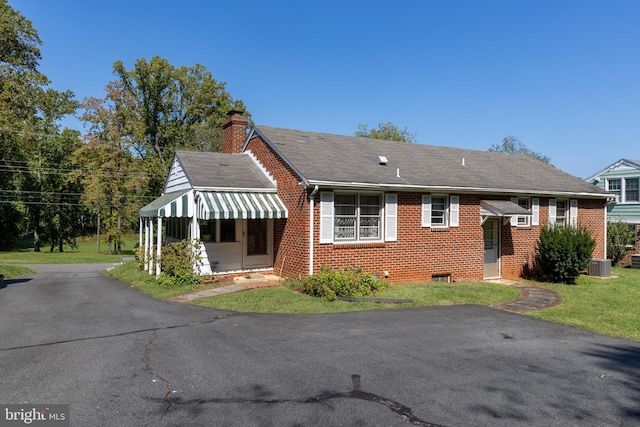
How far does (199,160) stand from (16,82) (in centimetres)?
2217

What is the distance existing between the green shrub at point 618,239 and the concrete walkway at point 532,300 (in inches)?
391

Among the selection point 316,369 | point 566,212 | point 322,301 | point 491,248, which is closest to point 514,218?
→ point 491,248

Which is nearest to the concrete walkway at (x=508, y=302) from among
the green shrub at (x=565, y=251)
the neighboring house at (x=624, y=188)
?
the green shrub at (x=565, y=251)

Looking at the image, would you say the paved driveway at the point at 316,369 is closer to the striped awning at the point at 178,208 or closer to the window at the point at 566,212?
the striped awning at the point at 178,208

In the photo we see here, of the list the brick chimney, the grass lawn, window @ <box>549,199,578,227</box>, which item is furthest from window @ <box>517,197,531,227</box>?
the brick chimney

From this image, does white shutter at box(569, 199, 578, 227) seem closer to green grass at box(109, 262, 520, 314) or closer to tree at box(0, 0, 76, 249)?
green grass at box(109, 262, 520, 314)

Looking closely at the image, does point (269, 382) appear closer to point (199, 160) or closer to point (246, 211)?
point (246, 211)

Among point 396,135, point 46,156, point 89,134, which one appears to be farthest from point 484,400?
point 396,135

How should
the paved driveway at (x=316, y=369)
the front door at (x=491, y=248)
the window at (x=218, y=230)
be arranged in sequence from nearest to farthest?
1. the paved driveway at (x=316, y=369)
2. the window at (x=218, y=230)
3. the front door at (x=491, y=248)

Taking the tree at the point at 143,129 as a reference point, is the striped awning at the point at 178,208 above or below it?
below

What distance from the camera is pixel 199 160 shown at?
52.9 ft

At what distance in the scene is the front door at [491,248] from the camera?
16156 mm

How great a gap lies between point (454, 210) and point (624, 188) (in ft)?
43.0

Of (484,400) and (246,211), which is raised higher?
(246,211)
